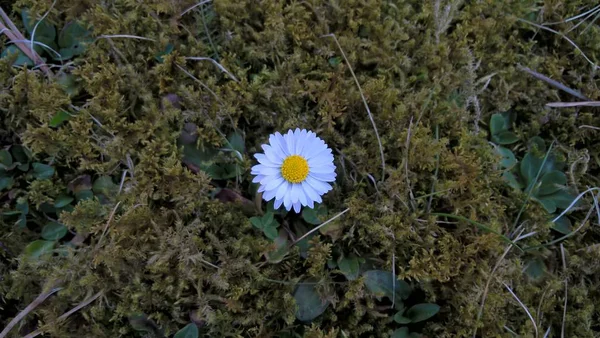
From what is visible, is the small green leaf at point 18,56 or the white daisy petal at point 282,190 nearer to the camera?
the white daisy petal at point 282,190

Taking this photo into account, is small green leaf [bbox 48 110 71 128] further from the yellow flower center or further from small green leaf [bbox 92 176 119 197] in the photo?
the yellow flower center

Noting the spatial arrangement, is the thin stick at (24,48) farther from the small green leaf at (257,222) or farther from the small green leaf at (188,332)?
the small green leaf at (188,332)

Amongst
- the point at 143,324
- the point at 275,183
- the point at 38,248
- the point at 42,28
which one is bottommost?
the point at 143,324

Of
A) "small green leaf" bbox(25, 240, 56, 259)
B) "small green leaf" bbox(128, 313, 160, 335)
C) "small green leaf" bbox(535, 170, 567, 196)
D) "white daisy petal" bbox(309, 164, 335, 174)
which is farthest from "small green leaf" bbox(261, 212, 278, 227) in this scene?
"small green leaf" bbox(535, 170, 567, 196)

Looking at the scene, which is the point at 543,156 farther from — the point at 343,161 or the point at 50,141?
the point at 50,141

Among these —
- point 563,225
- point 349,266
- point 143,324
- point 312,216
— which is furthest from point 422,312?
point 143,324

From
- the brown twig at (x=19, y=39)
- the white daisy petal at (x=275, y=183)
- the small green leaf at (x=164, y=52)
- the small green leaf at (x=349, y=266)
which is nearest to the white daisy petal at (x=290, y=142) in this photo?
the white daisy petal at (x=275, y=183)

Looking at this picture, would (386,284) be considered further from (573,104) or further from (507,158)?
(573,104)
